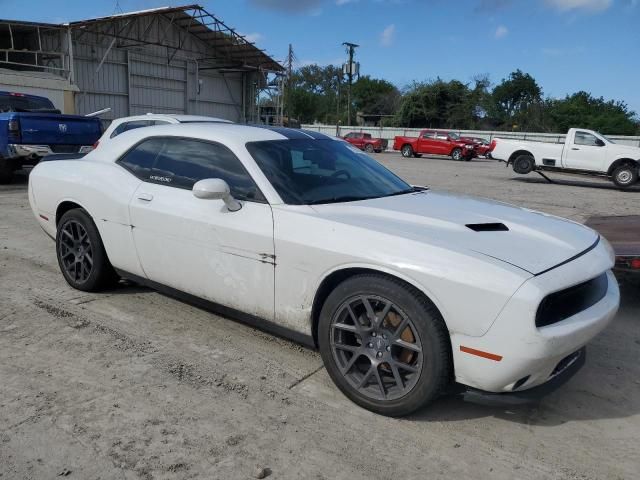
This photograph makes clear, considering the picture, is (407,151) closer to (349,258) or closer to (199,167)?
(199,167)

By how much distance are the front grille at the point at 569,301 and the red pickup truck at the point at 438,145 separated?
29.3 m

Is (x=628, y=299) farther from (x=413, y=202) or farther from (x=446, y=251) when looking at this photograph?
(x=446, y=251)

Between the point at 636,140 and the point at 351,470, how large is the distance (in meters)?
41.0

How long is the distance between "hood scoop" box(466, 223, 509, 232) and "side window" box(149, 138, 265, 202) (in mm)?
1287

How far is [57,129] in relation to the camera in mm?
10602

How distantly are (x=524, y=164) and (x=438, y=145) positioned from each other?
14.4 m

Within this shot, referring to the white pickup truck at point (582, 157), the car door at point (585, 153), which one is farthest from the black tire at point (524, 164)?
the car door at point (585, 153)

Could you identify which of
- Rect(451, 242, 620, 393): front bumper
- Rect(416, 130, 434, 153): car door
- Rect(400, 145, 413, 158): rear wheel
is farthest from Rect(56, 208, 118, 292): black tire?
Rect(400, 145, 413, 158): rear wheel

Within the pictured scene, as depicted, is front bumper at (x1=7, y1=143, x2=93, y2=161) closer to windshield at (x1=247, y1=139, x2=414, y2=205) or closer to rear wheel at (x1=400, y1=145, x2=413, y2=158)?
windshield at (x1=247, y1=139, x2=414, y2=205)

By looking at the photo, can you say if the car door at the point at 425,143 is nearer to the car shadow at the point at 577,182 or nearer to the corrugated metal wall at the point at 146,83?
the corrugated metal wall at the point at 146,83

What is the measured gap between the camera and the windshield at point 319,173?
3525mm

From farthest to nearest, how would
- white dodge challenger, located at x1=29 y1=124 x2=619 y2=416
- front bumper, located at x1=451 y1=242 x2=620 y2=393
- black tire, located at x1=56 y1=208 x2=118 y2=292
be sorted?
black tire, located at x1=56 y1=208 x2=118 y2=292 < white dodge challenger, located at x1=29 y1=124 x2=619 y2=416 < front bumper, located at x1=451 y1=242 x2=620 y2=393

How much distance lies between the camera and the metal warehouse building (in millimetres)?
22594

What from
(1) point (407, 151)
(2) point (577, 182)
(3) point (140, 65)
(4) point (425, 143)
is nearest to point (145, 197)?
(2) point (577, 182)
